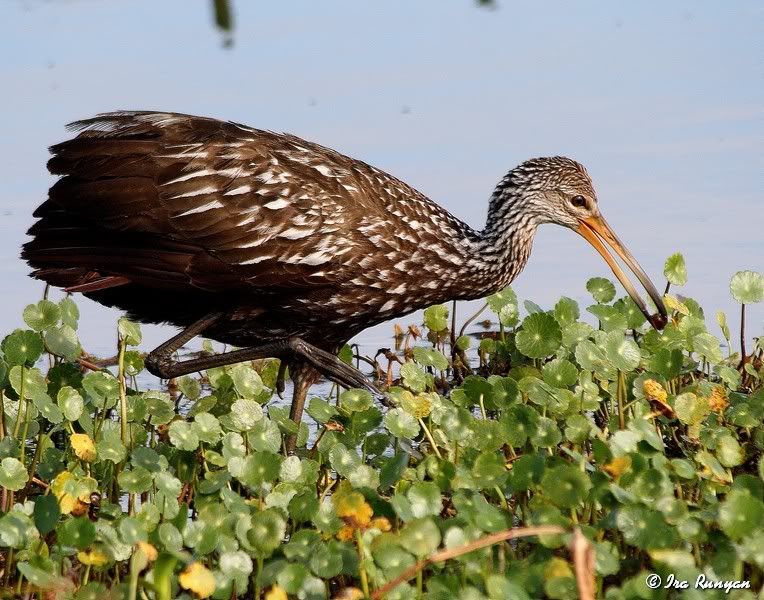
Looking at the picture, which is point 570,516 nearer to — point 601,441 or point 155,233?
point 601,441

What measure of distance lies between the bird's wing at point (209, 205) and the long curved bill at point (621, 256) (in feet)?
4.15

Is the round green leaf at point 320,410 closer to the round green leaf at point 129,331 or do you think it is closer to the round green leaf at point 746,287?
the round green leaf at point 129,331

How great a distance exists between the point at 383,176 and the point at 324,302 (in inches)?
30.5

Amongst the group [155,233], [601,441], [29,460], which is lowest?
[29,460]

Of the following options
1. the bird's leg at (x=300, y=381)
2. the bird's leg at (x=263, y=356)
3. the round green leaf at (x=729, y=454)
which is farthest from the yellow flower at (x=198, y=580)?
the bird's leg at (x=300, y=381)

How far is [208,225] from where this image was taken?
6.07 metres

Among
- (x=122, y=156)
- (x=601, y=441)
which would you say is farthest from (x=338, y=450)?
(x=122, y=156)

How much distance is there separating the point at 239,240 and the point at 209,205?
0.64 ft

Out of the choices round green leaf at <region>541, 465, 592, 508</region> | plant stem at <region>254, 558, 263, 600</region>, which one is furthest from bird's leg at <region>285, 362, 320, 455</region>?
round green leaf at <region>541, 465, 592, 508</region>

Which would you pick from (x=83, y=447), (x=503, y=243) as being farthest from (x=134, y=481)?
(x=503, y=243)

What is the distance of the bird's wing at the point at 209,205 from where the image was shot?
6.03 meters

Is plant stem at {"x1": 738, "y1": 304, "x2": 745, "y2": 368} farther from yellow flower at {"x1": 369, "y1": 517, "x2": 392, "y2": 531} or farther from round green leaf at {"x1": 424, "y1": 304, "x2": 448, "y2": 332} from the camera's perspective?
yellow flower at {"x1": 369, "y1": 517, "x2": 392, "y2": 531}

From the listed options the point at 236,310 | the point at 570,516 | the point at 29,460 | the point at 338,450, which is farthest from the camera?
the point at 236,310

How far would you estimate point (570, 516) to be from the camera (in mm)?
4621
